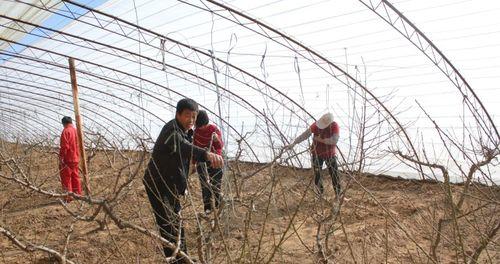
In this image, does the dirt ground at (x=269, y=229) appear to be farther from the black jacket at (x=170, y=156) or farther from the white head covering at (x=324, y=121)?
the white head covering at (x=324, y=121)

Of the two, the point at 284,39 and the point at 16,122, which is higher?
the point at 16,122

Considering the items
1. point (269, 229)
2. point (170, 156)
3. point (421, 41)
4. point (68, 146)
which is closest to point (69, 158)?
point (68, 146)

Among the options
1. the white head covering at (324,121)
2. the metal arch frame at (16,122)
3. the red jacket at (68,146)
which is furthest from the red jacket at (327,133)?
the metal arch frame at (16,122)

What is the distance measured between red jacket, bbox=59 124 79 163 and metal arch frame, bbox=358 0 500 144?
4.71 m

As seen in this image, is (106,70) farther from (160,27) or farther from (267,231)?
(267,231)

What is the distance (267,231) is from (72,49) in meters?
8.06

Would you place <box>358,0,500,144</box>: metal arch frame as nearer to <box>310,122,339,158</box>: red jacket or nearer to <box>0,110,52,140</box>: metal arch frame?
<box>310,122,339,158</box>: red jacket

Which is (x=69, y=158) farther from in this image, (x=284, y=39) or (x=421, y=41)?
(x=421, y=41)

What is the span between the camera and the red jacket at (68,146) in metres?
6.58

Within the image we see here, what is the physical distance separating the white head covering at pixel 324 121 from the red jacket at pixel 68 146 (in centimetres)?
382

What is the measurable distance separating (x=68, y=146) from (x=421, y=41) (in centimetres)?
550

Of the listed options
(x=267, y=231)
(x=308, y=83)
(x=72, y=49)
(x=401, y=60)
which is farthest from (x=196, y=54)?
(x=267, y=231)

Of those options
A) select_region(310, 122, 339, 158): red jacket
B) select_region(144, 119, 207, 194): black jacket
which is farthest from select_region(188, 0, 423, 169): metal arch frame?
select_region(144, 119, 207, 194): black jacket

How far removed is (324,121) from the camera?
217 inches
